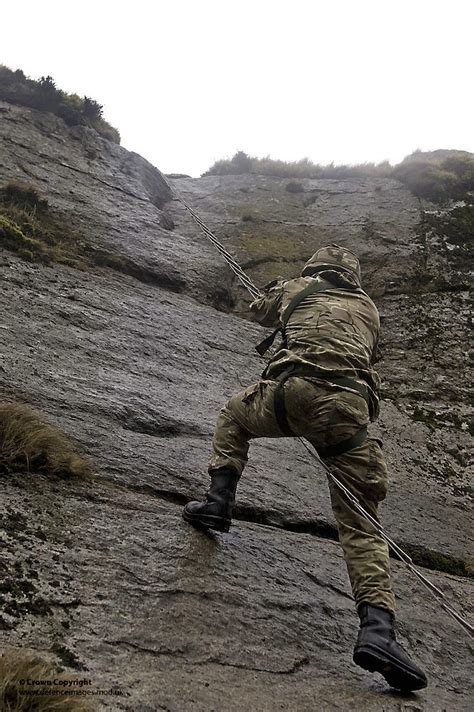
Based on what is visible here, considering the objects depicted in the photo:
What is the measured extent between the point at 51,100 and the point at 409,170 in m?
10.5

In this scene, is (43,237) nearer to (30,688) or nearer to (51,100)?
(51,100)

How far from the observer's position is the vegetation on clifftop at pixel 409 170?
56.0ft

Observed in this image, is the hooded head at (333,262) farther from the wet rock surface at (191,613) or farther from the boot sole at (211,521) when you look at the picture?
the wet rock surface at (191,613)

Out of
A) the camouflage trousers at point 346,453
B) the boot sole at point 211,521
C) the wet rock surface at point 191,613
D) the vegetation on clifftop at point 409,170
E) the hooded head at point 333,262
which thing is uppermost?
the vegetation on clifftop at point 409,170

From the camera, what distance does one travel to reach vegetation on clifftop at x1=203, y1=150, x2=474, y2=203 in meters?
17.1

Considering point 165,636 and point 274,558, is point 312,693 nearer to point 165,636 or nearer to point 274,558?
point 165,636

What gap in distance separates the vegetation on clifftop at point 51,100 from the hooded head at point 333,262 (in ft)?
40.8

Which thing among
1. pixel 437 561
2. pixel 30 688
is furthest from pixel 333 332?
pixel 437 561

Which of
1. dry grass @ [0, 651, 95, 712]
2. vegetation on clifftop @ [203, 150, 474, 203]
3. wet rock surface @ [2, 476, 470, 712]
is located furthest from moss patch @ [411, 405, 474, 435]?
vegetation on clifftop @ [203, 150, 474, 203]

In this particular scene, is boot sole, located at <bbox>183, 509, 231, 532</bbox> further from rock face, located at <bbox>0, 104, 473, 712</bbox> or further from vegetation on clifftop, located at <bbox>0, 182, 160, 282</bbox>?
vegetation on clifftop, located at <bbox>0, 182, 160, 282</bbox>

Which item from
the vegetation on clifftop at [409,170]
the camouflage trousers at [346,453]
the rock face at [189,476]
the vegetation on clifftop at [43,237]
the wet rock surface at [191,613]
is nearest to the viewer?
the wet rock surface at [191,613]

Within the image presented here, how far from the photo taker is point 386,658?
389cm

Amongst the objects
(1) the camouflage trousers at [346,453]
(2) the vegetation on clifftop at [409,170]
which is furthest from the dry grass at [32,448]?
(2) the vegetation on clifftop at [409,170]

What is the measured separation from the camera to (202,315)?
35.6 feet
